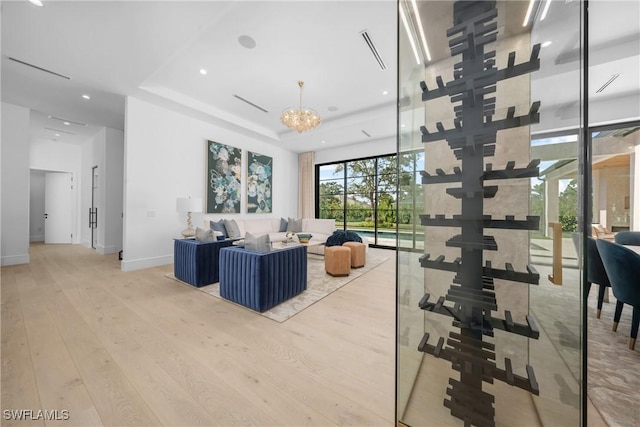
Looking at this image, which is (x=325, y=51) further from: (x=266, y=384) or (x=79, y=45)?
(x=266, y=384)

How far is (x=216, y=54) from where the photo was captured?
3078mm

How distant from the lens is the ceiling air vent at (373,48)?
2.68 meters

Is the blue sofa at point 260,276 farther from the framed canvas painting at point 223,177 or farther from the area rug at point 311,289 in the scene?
the framed canvas painting at point 223,177

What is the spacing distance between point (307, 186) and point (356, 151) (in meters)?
2.01

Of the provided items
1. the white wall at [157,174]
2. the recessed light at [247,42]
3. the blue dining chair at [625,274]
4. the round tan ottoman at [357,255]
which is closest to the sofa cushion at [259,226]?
the white wall at [157,174]

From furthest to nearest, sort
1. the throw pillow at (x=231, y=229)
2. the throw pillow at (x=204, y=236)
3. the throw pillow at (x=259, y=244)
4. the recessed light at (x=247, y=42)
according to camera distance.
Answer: the throw pillow at (x=231, y=229), the throw pillow at (x=204, y=236), the recessed light at (x=247, y=42), the throw pillow at (x=259, y=244)

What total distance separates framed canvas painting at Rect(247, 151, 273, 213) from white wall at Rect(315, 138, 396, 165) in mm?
1813

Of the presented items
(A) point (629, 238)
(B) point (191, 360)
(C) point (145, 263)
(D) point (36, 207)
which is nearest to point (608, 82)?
(A) point (629, 238)

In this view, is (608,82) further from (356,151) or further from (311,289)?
(311,289)

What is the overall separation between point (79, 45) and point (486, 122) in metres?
4.33

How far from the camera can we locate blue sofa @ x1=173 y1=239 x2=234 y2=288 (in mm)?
3184

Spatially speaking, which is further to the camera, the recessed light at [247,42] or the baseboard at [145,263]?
the baseboard at [145,263]

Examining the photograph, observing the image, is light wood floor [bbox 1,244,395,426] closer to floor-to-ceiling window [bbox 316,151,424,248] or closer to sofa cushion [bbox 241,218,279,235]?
sofa cushion [bbox 241,218,279,235]

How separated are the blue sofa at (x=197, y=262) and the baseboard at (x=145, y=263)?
120 centimetres
